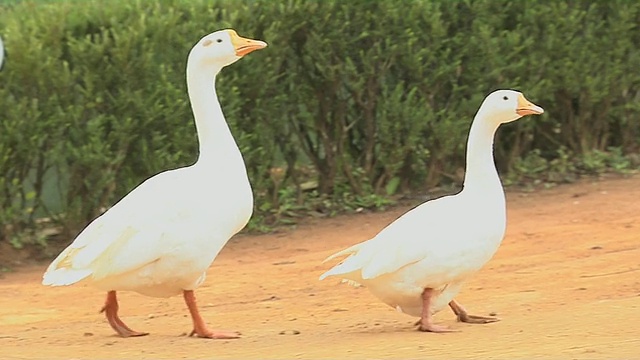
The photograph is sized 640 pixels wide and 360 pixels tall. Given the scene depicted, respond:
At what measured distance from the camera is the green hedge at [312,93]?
369 inches

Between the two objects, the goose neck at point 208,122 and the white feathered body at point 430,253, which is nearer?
the white feathered body at point 430,253

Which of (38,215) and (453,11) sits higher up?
(453,11)

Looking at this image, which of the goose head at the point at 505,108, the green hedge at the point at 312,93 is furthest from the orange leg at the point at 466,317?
the green hedge at the point at 312,93

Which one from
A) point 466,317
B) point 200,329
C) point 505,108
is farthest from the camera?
point 505,108

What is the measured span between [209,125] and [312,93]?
416cm

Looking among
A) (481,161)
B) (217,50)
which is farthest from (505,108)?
(217,50)

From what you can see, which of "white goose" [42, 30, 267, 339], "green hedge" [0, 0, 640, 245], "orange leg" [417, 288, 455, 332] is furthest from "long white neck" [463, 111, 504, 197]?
"green hedge" [0, 0, 640, 245]

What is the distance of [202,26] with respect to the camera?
984cm

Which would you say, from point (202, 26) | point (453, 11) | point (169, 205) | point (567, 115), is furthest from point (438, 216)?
point (567, 115)

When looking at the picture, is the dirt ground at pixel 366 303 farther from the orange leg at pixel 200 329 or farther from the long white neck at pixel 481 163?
the long white neck at pixel 481 163

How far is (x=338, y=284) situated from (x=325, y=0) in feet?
10.1

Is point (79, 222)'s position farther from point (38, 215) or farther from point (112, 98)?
point (112, 98)

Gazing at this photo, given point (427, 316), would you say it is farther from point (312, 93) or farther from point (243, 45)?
point (312, 93)

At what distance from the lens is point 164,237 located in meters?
6.13
